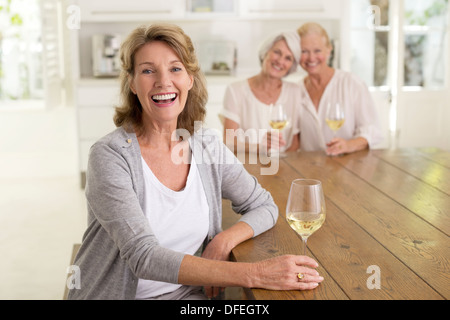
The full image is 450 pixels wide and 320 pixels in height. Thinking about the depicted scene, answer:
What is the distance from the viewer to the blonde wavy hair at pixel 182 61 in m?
1.67

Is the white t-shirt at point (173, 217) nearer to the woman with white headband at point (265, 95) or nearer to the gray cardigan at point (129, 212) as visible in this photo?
the gray cardigan at point (129, 212)

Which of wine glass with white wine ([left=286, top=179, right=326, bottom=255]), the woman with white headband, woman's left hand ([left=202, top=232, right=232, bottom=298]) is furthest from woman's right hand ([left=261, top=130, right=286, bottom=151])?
wine glass with white wine ([left=286, top=179, right=326, bottom=255])

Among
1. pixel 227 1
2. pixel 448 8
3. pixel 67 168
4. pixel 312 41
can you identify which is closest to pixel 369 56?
pixel 448 8

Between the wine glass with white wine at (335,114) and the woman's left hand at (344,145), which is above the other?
the wine glass with white wine at (335,114)

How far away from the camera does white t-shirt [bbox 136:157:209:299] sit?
1.65 metres

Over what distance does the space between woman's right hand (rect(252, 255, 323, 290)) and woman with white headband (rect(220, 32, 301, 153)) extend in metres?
1.57

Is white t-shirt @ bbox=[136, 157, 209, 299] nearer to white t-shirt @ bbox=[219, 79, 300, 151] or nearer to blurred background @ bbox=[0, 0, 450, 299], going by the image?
white t-shirt @ bbox=[219, 79, 300, 151]

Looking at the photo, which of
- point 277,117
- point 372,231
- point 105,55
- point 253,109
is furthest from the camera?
point 105,55

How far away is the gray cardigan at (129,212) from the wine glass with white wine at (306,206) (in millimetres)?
300

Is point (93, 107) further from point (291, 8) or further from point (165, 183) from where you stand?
point (165, 183)

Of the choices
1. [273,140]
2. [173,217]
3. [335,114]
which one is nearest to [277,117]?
[273,140]

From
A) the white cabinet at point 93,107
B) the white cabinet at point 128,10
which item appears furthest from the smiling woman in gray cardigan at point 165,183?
the white cabinet at point 128,10

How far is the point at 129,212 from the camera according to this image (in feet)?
4.93

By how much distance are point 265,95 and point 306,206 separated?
1.70 m
